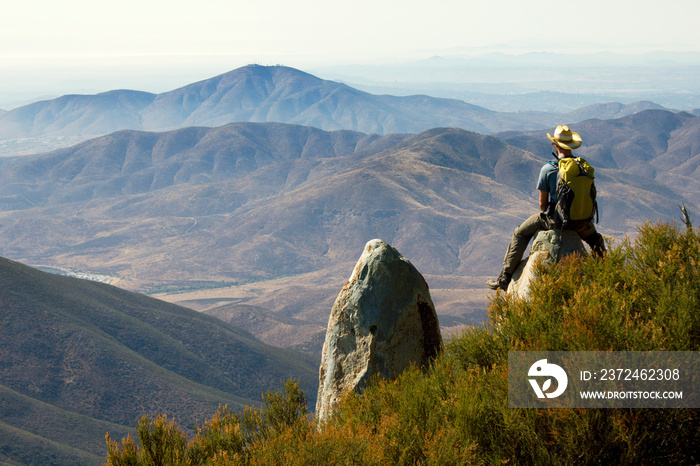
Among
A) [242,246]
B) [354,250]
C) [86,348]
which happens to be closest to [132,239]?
[242,246]

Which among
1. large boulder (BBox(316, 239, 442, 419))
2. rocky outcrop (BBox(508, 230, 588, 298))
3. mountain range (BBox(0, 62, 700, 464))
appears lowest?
mountain range (BBox(0, 62, 700, 464))

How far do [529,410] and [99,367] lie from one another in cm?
5588

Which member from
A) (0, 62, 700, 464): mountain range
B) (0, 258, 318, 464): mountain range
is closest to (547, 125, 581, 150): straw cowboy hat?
(0, 62, 700, 464): mountain range

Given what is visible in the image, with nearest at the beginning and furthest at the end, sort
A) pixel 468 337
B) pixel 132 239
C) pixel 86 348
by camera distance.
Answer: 1. pixel 468 337
2. pixel 86 348
3. pixel 132 239

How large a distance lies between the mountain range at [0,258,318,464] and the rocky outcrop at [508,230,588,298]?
3577 centimetres

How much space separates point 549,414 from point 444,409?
1.30 m

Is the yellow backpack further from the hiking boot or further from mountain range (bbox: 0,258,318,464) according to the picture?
mountain range (bbox: 0,258,318,464)

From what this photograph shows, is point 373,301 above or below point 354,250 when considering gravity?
above

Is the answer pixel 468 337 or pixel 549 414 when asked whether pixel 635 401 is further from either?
pixel 468 337

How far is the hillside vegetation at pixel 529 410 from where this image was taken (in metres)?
5.79

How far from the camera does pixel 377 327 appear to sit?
10.2 meters

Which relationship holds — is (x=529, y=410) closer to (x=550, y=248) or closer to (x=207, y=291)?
(x=550, y=248)

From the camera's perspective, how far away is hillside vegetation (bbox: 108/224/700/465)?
5.79 m

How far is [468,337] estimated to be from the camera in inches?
314
